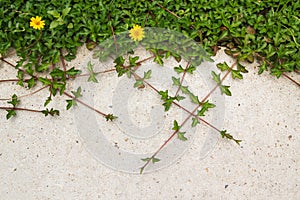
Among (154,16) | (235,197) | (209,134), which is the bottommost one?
(235,197)

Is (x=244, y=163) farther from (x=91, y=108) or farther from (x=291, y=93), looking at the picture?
(x=91, y=108)

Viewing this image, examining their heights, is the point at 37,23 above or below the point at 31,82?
above

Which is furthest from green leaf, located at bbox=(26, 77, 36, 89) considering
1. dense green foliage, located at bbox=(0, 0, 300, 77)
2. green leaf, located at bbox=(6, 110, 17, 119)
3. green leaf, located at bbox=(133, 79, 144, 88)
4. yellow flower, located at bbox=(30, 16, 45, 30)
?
green leaf, located at bbox=(133, 79, 144, 88)

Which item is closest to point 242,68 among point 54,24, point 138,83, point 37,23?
point 138,83

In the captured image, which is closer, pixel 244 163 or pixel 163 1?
pixel 244 163

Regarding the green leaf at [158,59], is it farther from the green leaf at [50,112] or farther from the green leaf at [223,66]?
the green leaf at [50,112]

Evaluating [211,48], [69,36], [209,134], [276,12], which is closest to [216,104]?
[209,134]

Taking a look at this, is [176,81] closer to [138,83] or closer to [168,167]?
[138,83]

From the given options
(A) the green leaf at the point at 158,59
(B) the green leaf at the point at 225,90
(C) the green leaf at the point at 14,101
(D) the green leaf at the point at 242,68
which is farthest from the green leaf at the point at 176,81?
(C) the green leaf at the point at 14,101
